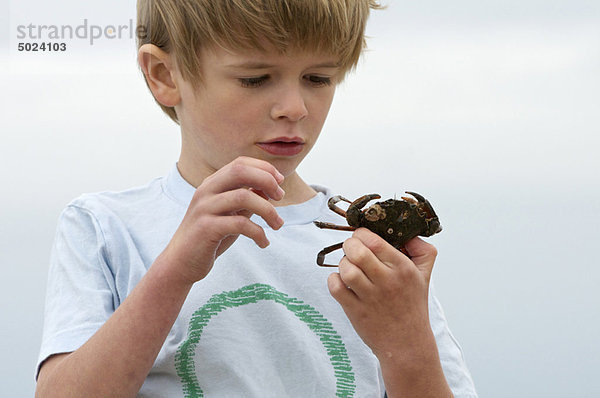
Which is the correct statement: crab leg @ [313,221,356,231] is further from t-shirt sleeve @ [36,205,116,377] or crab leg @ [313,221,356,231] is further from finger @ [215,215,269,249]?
t-shirt sleeve @ [36,205,116,377]

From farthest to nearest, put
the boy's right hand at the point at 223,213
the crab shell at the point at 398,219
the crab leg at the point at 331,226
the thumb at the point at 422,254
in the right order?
the crab leg at the point at 331,226 < the crab shell at the point at 398,219 < the thumb at the point at 422,254 < the boy's right hand at the point at 223,213

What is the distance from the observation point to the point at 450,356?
224 centimetres

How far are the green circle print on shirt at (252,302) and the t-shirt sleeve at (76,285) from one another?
246 millimetres

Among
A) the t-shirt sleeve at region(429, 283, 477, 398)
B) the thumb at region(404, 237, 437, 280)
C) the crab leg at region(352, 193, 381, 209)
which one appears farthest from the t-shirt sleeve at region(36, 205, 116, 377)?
the t-shirt sleeve at region(429, 283, 477, 398)

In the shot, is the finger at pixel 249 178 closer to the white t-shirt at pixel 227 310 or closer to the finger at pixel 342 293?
the finger at pixel 342 293

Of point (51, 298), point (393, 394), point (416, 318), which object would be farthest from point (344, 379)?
point (51, 298)

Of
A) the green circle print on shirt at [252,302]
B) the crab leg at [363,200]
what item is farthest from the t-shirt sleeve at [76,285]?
the crab leg at [363,200]

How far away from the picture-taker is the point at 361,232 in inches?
75.5

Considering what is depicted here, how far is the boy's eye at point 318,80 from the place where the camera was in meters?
2.05

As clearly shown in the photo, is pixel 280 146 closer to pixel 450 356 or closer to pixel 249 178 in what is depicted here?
pixel 249 178

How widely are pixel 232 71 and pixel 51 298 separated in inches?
32.9

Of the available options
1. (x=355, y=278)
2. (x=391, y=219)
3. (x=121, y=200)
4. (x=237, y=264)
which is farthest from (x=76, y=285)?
(x=391, y=219)

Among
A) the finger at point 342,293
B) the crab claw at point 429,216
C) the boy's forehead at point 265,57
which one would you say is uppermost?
the boy's forehead at point 265,57

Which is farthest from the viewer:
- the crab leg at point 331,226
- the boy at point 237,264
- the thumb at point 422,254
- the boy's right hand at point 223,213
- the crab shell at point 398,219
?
the crab leg at point 331,226
